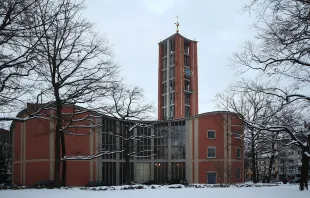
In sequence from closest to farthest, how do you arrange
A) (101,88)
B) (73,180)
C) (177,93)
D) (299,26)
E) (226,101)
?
1. (299,26)
2. (101,88)
3. (226,101)
4. (73,180)
5. (177,93)

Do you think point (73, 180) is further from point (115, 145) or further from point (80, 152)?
point (115, 145)

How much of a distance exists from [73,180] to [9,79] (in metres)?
38.3

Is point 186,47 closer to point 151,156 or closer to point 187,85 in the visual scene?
point 187,85

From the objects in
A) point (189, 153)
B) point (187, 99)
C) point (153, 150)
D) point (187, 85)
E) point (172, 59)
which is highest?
point (172, 59)

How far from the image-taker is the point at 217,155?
57406 millimetres

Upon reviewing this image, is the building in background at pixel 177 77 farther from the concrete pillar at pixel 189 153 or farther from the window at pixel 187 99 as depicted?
the concrete pillar at pixel 189 153

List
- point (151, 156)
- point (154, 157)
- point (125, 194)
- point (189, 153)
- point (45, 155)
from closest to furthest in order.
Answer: point (125, 194) < point (45, 155) < point (189, 153) < point (151, 156) < point (154, 157)

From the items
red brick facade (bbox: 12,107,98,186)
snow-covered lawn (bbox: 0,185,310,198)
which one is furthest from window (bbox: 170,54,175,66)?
snow-covered lawn (bbox: 0,185,310,198)

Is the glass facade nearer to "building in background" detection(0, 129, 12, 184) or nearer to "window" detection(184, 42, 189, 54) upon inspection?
"building in background" detection(0, 129, 12, 184)

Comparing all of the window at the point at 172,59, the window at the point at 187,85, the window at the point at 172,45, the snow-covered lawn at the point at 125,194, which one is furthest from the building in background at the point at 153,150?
the window at the point at 172,45

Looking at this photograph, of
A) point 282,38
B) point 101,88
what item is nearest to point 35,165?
point 101,88

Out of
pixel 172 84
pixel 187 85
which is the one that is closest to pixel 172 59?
pixel 172 84

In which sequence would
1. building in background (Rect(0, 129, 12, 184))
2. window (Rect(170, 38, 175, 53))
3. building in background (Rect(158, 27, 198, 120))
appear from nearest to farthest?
building in background (Rect(0, 129, 12, 184)) → building in background (Rect(158, 27, 198, 120)) → window (Rect(170, 38, 175, 53))

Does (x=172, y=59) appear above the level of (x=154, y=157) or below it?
above
